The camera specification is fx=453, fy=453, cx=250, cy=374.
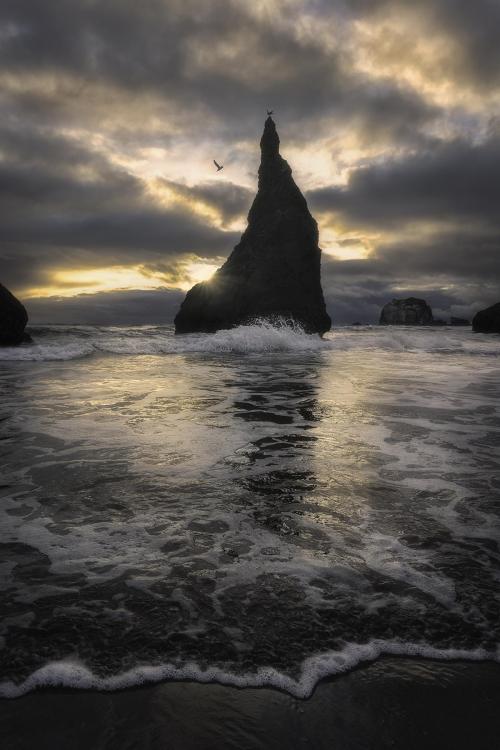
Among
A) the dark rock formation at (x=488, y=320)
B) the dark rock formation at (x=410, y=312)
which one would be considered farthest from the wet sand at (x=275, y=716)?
the dark rock formation at (x=410, y=312)

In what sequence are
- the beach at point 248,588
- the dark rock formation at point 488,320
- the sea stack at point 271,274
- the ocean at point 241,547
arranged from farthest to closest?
the dark rock formation at point 488,320, the sea stack at point 271,274, the ocean at point 241,547, the beach at point 248,588

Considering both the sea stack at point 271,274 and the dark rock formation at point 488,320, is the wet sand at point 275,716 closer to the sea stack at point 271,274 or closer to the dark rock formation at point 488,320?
the sea stack at point 271,274

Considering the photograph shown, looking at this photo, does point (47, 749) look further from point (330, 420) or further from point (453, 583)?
point (330, 420)

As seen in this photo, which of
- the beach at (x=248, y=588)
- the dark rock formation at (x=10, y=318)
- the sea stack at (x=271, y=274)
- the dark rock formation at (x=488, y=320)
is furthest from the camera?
the dark rock formation at (x=488, y=320)

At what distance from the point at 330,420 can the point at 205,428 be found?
5.27ft

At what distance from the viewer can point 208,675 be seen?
158cm

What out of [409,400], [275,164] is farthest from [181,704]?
[275,164]

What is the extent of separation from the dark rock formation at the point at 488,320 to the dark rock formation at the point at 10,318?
4526 cm

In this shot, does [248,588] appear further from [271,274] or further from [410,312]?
[410,312]

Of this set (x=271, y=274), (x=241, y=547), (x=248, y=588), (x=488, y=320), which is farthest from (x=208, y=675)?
(x=488, y=320)

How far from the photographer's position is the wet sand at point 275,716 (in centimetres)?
133

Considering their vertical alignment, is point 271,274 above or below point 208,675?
above

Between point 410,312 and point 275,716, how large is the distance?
97.9 meters

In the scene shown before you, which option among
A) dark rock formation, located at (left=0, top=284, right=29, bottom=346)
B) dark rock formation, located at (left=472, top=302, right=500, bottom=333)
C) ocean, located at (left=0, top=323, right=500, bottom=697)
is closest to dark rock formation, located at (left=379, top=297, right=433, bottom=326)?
dark rock formation, located at (left=472, top=302, right=500, bottom=333)
